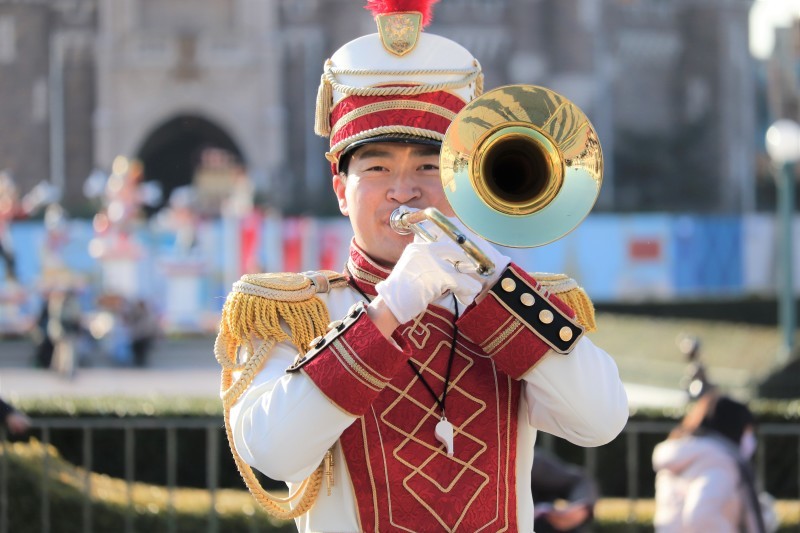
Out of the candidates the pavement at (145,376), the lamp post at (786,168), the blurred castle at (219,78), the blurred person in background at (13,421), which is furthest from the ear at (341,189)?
the blurred castle at (219,78)

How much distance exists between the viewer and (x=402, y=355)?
98.7 inches

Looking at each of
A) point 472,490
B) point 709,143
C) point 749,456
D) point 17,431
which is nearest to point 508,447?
point 472,490

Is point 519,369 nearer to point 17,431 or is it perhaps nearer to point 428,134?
point 428,134

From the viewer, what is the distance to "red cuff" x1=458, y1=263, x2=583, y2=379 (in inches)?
101

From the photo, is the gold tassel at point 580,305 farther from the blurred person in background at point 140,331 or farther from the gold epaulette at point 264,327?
the blurred person in background at point 140,331

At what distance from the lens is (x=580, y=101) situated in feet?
113

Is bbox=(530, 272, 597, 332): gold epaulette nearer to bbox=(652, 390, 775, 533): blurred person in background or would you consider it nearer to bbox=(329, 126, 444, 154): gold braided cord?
bbox=(329, 126, 444, 154): gold braided cord

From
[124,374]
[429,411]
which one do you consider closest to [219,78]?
[124,374]

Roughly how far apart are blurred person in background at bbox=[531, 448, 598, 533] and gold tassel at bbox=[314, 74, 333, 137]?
2623 mm

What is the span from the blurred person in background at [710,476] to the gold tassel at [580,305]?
2.47 m

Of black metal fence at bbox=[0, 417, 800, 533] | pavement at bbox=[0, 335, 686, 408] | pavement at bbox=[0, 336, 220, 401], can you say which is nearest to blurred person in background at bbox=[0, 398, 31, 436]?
black metal fence at bbox=[0, 417, 800, 533]

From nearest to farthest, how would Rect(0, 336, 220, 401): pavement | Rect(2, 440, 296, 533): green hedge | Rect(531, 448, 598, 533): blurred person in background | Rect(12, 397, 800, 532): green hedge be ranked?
Rect(531, 448, 598, 533): blurred person in background < Rect(2, 440, 296, 533): green hedge < Rect(12, 397, 800, 532): green hedge < Rect(0, 336, 220, 401): pavement

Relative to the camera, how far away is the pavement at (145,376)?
15008mm

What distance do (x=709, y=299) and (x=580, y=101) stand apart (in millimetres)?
10784
